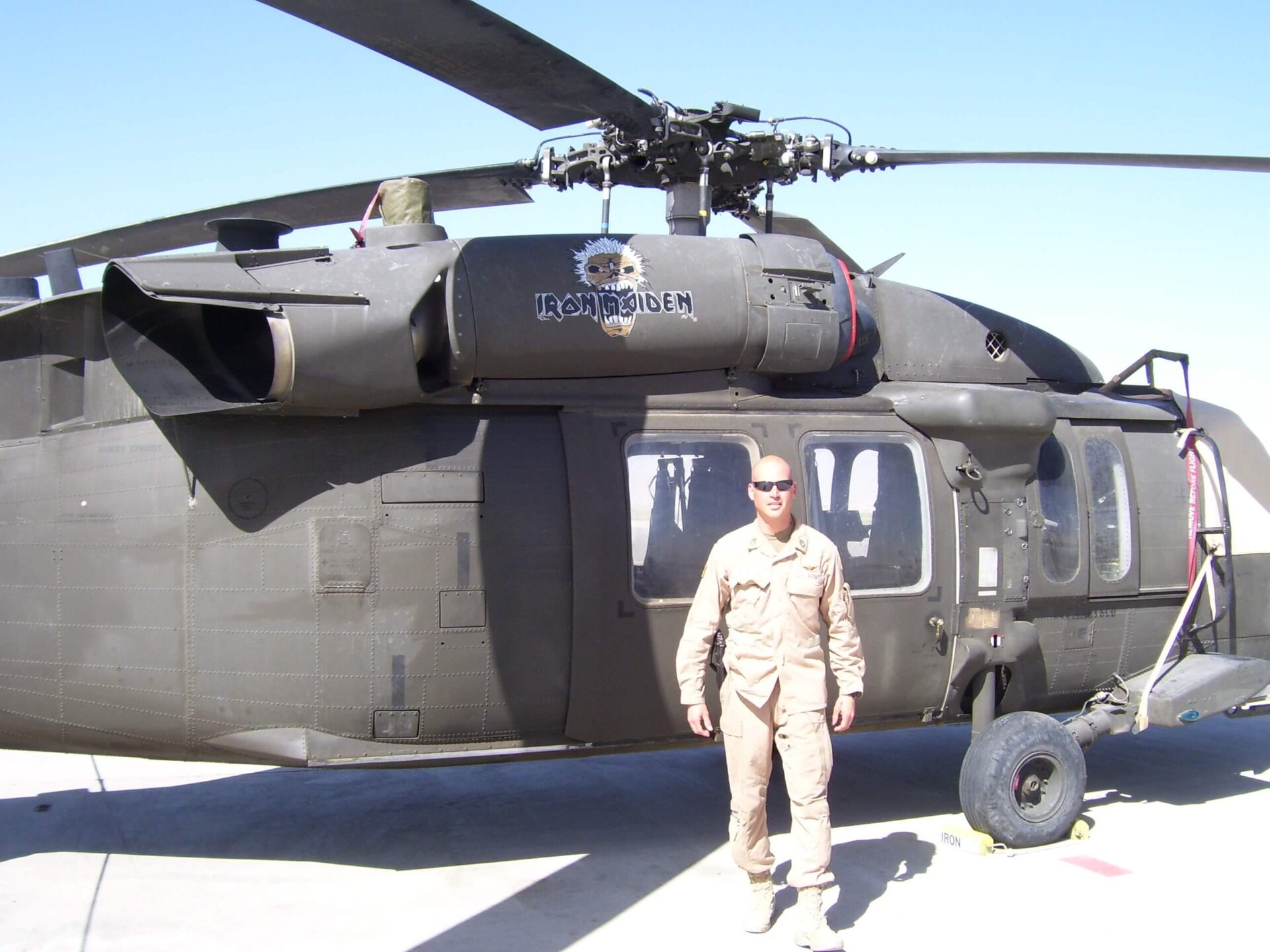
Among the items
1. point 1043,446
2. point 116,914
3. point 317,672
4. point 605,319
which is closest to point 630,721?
point 317,672

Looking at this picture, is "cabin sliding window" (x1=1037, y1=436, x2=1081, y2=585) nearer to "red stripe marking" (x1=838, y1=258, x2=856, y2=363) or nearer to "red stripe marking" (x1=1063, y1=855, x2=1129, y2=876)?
"red stripe marking" (x1=838, y1=258, x2=856, y2=363)

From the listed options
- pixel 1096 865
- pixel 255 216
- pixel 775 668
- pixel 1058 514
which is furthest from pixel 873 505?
pixel 255 216

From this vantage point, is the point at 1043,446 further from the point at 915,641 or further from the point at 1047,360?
the point at 915,641

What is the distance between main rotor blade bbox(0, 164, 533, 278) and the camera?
18.2 feet

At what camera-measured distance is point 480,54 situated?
4.04m

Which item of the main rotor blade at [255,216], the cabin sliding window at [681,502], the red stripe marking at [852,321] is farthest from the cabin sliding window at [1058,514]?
the main rotor blade at [255,216]

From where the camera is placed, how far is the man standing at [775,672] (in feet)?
13.5

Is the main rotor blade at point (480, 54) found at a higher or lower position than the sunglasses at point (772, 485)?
higher

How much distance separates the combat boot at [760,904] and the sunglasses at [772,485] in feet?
4.81

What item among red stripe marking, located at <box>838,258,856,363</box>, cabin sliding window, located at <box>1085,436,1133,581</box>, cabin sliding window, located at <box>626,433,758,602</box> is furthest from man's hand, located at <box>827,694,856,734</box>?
cabin sliding window, located at <box>1085,436,1133,581</box>

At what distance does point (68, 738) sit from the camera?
16.1 feet

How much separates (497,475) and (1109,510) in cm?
344

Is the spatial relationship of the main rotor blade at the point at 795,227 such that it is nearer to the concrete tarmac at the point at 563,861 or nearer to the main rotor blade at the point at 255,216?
the main rotor blade at the point at 255,216

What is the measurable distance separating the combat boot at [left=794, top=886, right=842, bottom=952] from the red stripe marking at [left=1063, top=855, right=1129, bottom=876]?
5.39ft
